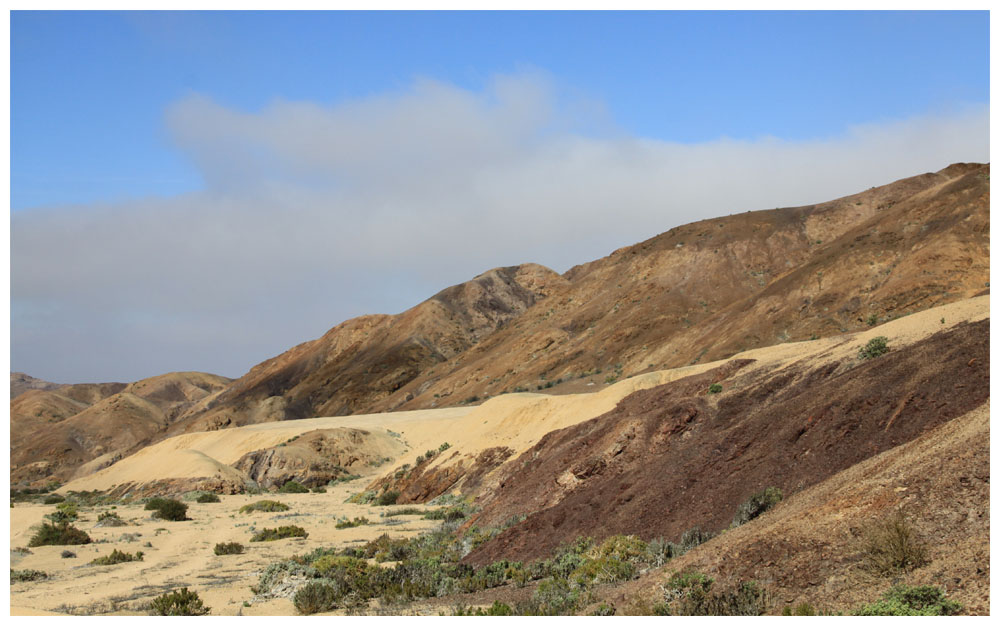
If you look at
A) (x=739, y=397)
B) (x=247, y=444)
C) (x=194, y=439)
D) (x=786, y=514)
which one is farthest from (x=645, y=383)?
(x=194, y=439)

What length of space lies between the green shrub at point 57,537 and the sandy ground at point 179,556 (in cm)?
46

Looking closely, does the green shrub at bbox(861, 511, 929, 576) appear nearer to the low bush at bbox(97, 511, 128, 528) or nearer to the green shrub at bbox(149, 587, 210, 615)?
the green shrub at bbox(149, 587, 210, 615)

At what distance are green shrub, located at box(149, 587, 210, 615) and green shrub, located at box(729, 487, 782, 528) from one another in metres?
8.95

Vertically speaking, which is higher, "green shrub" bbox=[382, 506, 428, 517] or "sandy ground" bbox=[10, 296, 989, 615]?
"sandy ground" bbox=[10, 296, 989, 615]

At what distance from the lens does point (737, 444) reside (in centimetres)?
1733

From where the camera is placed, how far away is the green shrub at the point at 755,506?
13.2m

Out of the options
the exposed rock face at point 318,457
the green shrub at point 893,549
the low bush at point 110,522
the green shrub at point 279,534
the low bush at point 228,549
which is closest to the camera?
the green shrub at point 893,549

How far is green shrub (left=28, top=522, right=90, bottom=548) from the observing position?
22542 mm

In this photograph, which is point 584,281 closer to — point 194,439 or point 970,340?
point 194,439

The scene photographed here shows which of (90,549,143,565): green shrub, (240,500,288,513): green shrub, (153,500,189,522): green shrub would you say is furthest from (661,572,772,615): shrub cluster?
(153,500,189,522): green shrub

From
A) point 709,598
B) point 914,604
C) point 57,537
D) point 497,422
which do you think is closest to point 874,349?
point 709,598

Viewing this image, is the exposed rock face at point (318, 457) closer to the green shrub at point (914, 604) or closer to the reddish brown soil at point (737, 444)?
the reddish brown soil at point (737, 444)

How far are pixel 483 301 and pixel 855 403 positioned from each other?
331ft

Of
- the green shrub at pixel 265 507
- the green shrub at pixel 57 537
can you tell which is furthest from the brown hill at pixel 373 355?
the green shrub at pixel 57 537
